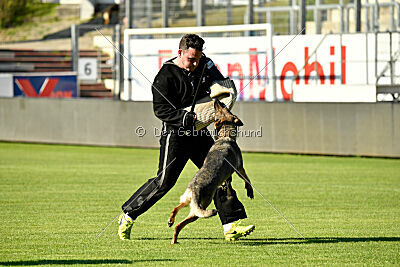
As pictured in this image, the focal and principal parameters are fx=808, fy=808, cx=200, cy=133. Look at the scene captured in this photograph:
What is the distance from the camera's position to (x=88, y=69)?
28719 mm

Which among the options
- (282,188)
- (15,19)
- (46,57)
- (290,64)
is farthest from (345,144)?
(15,19)

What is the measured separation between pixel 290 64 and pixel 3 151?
299 inches

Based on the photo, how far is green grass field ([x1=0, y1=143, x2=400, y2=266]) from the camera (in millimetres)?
7652

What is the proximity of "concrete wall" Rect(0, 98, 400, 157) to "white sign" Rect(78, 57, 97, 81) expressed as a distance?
19.2ft

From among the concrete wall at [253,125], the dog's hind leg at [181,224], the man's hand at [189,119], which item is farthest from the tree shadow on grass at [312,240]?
the concrete wall at [253,125]

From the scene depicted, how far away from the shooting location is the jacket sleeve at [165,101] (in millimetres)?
8320

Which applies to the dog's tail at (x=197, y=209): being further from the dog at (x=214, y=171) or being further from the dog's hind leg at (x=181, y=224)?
the dog's hind leg at (x=181, y=224)

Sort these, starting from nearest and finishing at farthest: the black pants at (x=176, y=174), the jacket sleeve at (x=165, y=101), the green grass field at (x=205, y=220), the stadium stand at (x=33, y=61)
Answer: the green grass field at (x=205, y=220) < the jacket sleeve at (x=165, y=101) < the black pants at (x=176, y=174) < the stadium stand at (x=33, y=61)

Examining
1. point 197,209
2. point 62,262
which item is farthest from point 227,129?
point 62,262

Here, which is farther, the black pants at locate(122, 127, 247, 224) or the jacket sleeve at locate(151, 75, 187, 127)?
the black pants at locate(122, 127, 247, 224)

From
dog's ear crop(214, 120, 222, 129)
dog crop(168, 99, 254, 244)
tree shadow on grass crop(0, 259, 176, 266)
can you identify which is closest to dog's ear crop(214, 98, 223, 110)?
dog crop(168, 99, 254, 244)

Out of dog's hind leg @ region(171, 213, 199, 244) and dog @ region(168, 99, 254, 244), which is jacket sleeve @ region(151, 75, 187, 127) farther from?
dog's hind leg @ region(171, 213, 199, 244)

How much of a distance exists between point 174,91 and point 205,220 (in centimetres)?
253

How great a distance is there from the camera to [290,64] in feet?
67.9
